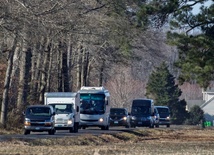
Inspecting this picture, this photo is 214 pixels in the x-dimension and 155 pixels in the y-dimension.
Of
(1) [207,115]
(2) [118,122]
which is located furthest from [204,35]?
(1) [207,115]

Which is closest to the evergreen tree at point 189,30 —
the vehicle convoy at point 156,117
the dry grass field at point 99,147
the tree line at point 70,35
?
the tree line at point 70,35

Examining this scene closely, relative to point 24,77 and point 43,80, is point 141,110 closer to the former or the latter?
A: point 43,80

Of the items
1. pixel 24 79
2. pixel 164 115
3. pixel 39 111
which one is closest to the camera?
pixel 39 111

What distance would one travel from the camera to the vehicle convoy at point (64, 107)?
47.7m

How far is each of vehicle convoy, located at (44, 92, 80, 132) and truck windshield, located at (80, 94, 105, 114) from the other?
7.30 meters

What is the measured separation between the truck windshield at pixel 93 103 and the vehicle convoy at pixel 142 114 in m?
16.0

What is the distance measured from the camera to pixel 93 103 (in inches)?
2189

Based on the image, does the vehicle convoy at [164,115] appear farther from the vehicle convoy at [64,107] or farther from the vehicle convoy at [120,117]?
the vehicle convoy at [64,107]

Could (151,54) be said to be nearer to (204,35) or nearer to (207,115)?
(204,35)

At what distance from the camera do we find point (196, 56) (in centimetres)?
4594

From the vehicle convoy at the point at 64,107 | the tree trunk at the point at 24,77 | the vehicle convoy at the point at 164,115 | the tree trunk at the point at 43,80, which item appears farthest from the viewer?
the vehicle convoy at the point at 164,115

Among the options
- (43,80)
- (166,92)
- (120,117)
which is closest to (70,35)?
(43,80)

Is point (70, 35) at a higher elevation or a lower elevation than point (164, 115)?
higher

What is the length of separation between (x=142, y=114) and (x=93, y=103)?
54.0ft
